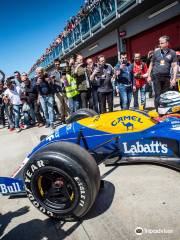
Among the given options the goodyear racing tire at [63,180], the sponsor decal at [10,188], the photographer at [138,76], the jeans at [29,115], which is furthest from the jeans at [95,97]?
the goodyear racing tire at [63,180]

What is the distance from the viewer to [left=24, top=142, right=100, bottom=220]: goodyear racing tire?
2467 mm

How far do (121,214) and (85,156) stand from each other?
73 centimetres

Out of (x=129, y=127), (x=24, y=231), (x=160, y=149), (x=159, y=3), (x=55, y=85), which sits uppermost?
(x=159, y=3)

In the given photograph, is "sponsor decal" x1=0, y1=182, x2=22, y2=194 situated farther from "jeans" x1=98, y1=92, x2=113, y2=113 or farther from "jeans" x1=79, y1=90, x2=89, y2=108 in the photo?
→ "jeans" x1=79, y1=90, x2=89, y2=108

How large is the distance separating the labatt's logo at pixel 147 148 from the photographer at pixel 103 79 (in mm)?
3220

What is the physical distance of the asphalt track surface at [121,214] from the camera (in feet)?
7.80

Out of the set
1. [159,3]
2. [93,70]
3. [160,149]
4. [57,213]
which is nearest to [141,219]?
[57,213]

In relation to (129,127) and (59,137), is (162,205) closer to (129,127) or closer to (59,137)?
(129,127)

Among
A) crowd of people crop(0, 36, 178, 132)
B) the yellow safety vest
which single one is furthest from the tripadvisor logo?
the yellow safety vest

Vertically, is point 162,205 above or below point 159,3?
below

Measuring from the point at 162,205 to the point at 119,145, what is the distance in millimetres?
1113

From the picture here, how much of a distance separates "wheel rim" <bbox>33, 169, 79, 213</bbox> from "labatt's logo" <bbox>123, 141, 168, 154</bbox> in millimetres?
1202

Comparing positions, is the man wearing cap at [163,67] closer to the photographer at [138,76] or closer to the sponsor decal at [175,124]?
the photographer at [138,76]

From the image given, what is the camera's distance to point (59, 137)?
3.81 m
